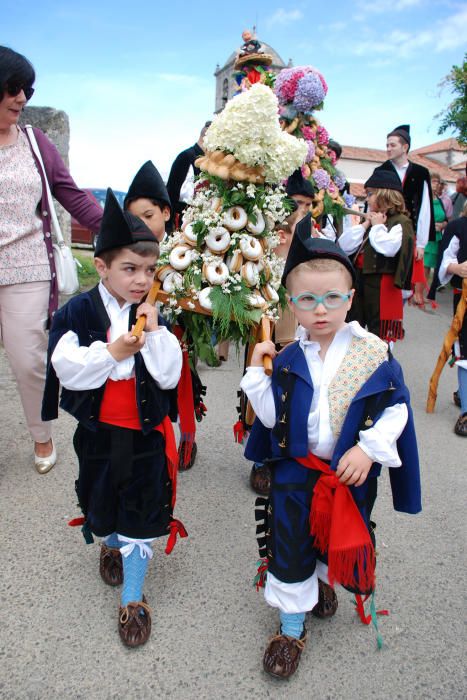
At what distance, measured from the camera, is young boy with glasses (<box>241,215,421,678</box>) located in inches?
72.7

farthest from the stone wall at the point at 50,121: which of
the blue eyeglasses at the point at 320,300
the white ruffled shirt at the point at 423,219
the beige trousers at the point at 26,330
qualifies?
the blue eyeglasses at the point at 320,300

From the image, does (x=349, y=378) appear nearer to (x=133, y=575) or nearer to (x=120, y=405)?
(x=120, y=405)

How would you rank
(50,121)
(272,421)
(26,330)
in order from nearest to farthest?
(272,421) < (26,330) < (50,121)

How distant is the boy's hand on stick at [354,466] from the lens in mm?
1796

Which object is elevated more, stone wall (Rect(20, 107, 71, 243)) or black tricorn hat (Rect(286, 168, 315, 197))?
stone wall (Rect(20, 107, 71, 243))

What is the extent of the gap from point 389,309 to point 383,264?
Result: 0.37 metres

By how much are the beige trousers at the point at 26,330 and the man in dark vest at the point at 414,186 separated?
357cm

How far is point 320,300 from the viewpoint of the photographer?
6.12 ft

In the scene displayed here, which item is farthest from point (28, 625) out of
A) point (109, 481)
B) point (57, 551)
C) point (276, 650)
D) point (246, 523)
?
point (246, 523)

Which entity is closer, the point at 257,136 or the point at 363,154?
the point at 257,136

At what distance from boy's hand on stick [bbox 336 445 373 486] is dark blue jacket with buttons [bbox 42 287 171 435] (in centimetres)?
72

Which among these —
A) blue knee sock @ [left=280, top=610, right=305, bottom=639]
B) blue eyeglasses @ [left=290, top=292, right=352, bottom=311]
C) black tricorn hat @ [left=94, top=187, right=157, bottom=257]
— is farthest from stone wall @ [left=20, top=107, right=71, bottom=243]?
blue knee sock @ [left=280, top=610, right=305, bottom=639]

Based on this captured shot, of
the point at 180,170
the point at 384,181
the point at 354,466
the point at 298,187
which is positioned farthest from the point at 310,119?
the point at 354,466

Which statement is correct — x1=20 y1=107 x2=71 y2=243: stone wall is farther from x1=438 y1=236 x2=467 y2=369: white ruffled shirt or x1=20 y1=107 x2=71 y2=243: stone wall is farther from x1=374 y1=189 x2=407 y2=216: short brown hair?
x1=438 y1=236 x2=467 y2=369: white ruffled shirt
